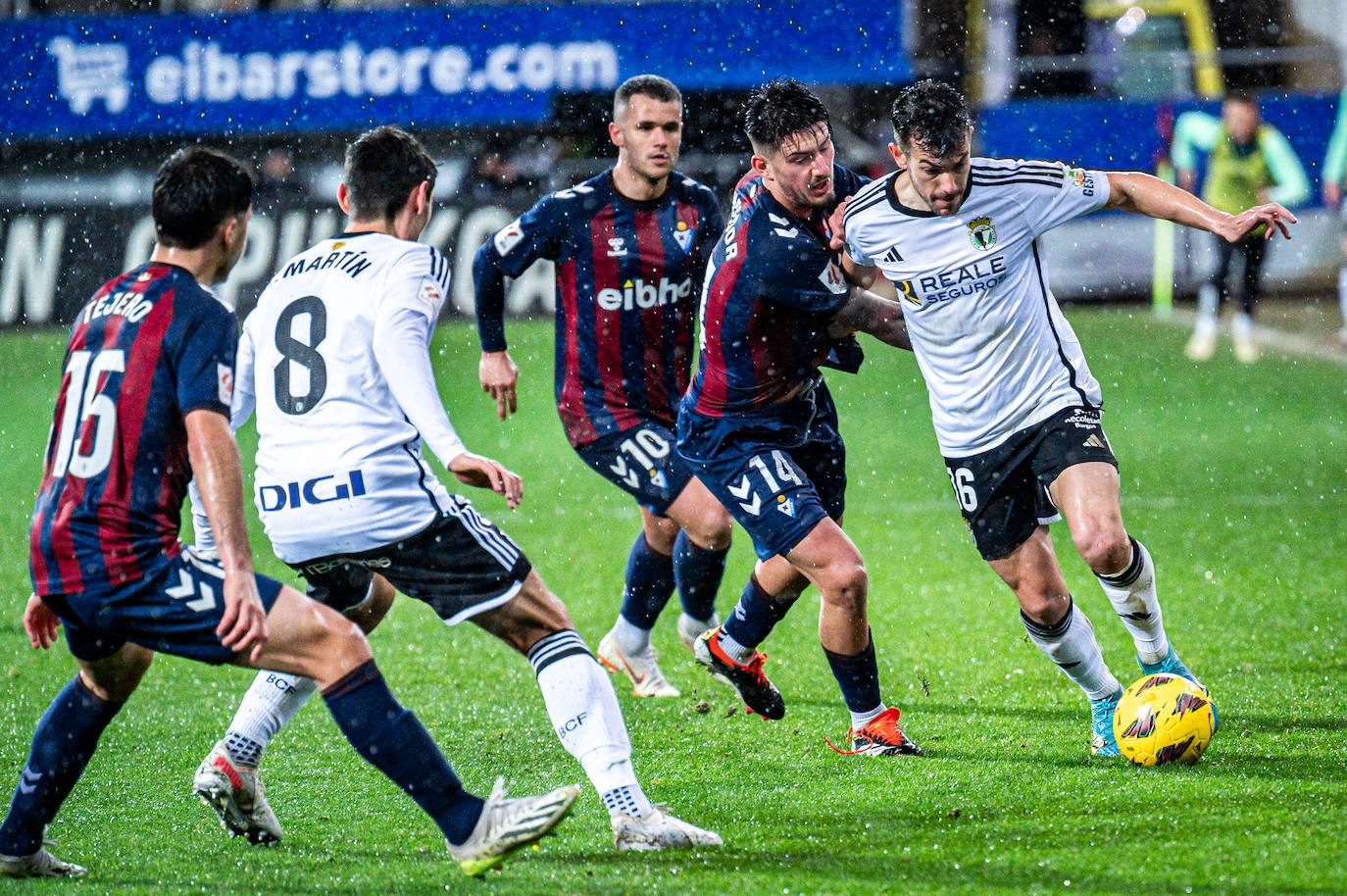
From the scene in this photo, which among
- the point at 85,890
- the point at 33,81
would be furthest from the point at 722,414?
the point at 33,81

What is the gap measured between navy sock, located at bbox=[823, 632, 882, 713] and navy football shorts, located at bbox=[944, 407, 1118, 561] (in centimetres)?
53

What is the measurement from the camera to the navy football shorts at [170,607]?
3.66m

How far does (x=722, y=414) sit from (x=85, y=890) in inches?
99.4

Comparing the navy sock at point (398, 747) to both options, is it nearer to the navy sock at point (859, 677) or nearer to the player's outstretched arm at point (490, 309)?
the navy sock at point (859, 677)

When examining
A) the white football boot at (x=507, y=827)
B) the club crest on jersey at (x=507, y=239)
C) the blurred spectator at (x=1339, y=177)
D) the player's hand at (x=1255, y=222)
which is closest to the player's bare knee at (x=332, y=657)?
the white football boot at (x=507, y=827)

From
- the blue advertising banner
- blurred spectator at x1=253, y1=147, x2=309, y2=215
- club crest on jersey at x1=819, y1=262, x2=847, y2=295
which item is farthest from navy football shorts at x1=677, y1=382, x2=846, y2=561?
the blue advertising banner

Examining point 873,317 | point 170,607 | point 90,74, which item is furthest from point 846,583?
point 90,74

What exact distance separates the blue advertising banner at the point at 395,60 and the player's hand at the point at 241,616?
14291 mm

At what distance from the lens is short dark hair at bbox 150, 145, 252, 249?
12.5ft

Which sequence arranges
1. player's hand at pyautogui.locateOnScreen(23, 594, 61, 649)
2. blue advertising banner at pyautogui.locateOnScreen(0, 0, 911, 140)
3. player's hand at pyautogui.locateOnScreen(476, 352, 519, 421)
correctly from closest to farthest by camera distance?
player's hand at pyautogui.locateOnScreen(23, 594, 61, 649)
player's hand at pyautogui.locateOnScreen(476, 352, 519, 421)
blue advertising banner at pyautogui.locateOnScreen(0, 0, 911, 140)

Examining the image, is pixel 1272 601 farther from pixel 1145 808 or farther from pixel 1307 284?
pixel 1307 284

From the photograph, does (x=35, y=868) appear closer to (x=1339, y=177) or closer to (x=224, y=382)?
(x=224, y=382)

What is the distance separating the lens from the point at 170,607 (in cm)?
366

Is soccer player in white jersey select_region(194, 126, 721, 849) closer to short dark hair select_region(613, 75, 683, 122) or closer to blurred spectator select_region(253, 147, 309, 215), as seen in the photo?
short dark hair select_region(613, 75, 683, 122)
